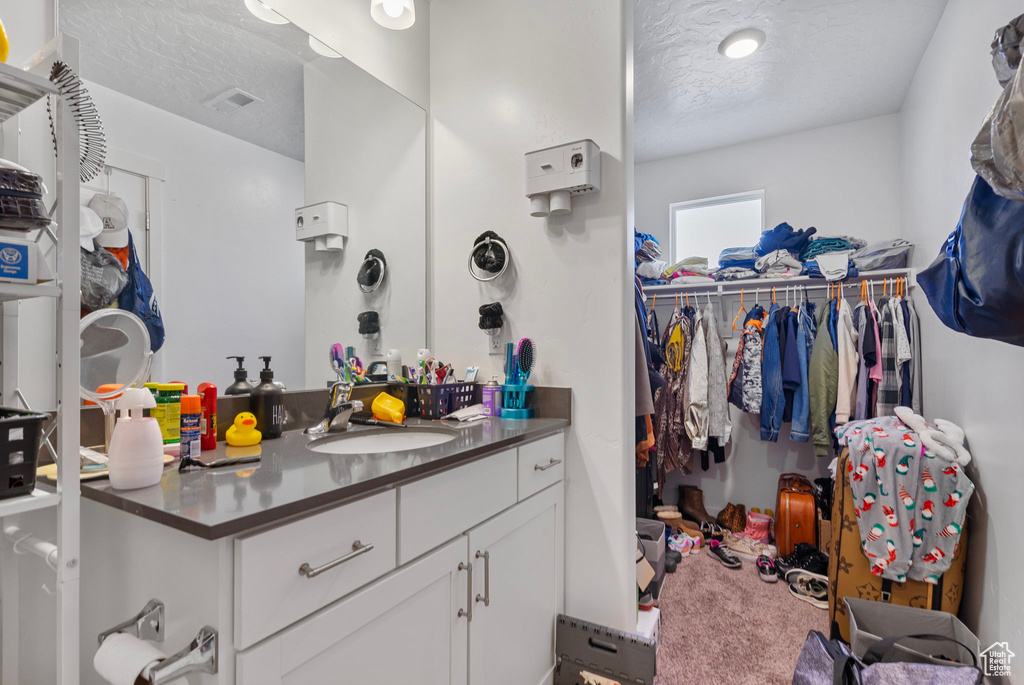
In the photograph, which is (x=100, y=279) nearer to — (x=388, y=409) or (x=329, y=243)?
(x=329, y=243)

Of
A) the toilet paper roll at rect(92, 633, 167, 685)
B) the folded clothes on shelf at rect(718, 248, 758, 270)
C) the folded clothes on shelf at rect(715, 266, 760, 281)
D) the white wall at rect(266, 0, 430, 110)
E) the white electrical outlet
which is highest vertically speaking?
the white wall at rect(266, 0, 430, 110)

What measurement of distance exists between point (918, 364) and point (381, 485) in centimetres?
290

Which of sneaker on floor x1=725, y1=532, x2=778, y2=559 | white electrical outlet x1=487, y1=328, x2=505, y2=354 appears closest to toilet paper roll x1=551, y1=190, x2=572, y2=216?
white electrical outlet x1=487, y1=328, x2=505, y2=354

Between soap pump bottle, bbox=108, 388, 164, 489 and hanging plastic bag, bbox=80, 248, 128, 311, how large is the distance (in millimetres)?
383

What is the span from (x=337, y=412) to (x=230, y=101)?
3.11 feet

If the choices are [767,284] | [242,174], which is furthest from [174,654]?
[767,284]

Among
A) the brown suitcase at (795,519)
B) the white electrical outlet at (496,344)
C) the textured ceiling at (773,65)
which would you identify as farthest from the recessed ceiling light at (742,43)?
the brown suitcase at (795,519)

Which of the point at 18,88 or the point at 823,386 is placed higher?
the point at 18,88

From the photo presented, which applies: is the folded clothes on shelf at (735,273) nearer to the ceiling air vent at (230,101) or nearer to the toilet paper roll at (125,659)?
the ceiling air vent at (230,101)

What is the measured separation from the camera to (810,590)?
2314 mm

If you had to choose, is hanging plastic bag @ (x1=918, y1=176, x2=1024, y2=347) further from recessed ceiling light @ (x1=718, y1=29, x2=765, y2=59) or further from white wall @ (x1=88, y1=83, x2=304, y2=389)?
white wall @ (x1=88, y1=83, x2=304, y2=389)

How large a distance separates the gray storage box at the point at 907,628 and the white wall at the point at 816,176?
2250 mm

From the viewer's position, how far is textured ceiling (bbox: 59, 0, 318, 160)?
43.6 inches

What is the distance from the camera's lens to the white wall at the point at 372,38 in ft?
5.13
